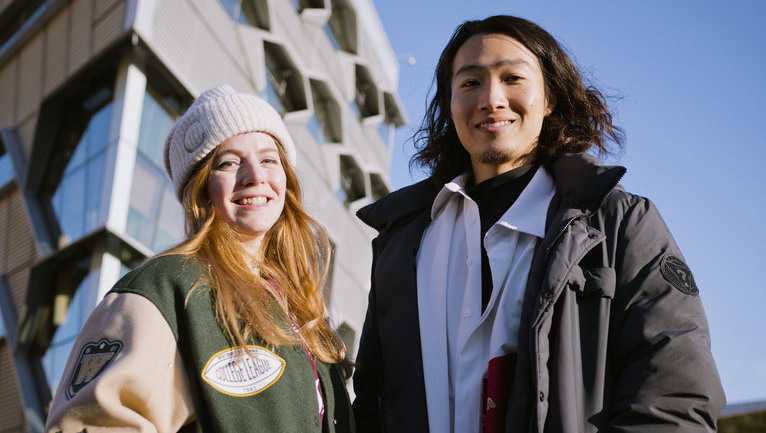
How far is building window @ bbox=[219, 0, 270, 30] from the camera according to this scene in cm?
1636

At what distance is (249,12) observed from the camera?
689 inches

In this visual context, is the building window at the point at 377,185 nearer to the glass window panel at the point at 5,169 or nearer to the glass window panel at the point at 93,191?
the glass window panel at the point at 5,169

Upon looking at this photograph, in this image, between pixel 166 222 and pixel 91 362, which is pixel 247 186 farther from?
pixel 166 222

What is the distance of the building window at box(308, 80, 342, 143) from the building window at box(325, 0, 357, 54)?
8.96 feet

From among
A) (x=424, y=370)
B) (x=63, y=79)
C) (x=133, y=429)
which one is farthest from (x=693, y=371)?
(x=63, y=79)

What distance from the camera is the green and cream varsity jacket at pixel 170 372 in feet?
8.29

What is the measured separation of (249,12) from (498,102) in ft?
50.3

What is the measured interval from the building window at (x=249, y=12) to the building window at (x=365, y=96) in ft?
28.5

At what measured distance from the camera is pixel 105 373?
2518mm

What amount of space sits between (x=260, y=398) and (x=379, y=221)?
1.18 metres

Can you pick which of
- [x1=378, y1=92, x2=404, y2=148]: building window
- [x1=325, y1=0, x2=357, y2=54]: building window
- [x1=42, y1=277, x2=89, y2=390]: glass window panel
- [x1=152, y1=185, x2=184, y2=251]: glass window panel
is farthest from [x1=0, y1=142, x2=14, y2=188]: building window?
[x1=378, y1=92, x2=404, y2=148]: building window

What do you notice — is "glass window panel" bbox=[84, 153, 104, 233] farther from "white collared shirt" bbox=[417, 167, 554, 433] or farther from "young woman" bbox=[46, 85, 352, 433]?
"white collared shirt" bbox=[417, 167, 554, 433]

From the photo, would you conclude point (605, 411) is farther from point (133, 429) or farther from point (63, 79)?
point (63, 79)

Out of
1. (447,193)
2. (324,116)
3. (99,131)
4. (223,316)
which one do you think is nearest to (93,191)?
(99,131)
